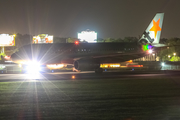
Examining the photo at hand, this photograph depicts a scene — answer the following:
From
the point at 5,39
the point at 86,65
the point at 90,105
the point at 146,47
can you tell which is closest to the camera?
the point at 90,105

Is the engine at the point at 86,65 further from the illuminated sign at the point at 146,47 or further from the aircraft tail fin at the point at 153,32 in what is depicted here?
the aircraft tail fin at the point at 153,32

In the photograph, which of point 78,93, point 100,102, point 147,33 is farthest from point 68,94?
point 147,33

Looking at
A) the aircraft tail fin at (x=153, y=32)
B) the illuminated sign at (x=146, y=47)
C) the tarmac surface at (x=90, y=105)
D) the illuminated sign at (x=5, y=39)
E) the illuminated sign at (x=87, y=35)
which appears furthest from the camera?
the illuminated sign at (x=87, y=35)

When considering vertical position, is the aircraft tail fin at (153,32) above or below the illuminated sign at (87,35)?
below

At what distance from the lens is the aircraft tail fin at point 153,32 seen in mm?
37250

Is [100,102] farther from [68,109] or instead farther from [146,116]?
[146,116]

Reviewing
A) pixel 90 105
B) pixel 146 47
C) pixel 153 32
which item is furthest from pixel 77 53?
pixel 90 105

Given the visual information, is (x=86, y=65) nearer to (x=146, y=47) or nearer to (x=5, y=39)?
(x=146, y=47)

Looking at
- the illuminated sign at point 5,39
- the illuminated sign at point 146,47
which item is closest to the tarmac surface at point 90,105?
the illuminated sign at point 146,47

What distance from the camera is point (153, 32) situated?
123 ft

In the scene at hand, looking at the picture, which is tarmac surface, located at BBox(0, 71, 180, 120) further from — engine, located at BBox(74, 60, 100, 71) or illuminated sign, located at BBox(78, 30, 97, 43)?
illuminated sign, located at BBox(78, 30, 97, 43)

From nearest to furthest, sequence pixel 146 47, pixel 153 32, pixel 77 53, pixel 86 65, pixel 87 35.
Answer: pixel 86 65
pixel 77 53
pixel 146 47
pixel 153 32
pixel 87 35

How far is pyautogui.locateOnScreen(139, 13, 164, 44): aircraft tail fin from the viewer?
122 feet

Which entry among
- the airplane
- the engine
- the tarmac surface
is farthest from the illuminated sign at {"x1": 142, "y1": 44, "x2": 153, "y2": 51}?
the tarmac surface
